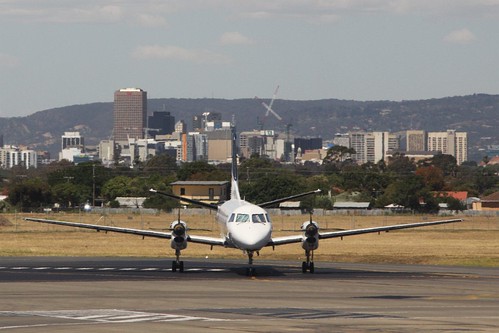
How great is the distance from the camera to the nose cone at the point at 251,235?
4097 centimetres

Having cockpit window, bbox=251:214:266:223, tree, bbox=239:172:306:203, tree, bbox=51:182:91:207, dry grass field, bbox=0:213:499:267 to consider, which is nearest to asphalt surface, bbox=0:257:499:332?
cockpit window, bbox=251:214:266:223

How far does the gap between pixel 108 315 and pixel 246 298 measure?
221 inches

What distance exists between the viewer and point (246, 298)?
31.7 m

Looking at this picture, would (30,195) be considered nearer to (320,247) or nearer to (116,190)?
(116,190)

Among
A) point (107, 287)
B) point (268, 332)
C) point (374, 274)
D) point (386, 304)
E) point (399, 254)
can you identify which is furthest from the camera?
point (399, 254)

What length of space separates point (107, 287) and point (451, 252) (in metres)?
30.0

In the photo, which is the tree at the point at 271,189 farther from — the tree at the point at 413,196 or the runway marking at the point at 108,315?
the runway marking at the point at 108,315

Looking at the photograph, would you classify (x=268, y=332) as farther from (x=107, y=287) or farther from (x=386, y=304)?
(x=107, y=287)

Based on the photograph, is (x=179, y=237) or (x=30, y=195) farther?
(x=30, y=195)

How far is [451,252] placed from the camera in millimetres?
61281

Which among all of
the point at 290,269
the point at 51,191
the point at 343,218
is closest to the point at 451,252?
the point at 290,269

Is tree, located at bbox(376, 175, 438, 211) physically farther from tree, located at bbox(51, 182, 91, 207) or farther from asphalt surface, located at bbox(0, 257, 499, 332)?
asphalt surface, located at bbox(0, 257, 499, 332)

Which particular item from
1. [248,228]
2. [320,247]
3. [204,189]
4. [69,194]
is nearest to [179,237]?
[248,228]

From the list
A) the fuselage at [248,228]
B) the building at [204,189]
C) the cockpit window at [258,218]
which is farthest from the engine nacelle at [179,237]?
the building at [204,189]
